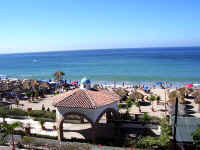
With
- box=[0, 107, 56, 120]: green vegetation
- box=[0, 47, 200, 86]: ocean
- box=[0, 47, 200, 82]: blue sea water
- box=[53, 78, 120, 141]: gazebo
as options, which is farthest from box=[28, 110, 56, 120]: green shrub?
box=[0, 47, 200, 82]: blue sea water

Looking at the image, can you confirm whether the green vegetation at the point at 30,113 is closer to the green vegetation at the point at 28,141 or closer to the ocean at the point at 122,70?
the green vegetation at the point at 28,141

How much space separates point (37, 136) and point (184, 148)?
992 centimetres

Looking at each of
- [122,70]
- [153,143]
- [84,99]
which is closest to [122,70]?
[122,70]

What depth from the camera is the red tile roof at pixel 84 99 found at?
14.4 metres

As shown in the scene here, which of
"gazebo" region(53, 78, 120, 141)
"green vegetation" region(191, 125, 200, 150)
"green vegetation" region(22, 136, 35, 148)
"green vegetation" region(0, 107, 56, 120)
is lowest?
"green vegetation" region(22, 136, 35, 148)

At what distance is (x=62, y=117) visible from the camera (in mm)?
14852

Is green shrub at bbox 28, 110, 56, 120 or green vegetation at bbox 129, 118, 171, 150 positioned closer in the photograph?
green vegetation at bbox 129, 118, 171, 150

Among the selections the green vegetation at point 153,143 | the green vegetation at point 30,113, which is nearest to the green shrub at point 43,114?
the green vegetation at point 30,113

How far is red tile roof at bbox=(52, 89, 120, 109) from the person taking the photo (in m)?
14.4

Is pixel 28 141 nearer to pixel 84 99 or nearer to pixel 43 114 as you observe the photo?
pixel 84 99

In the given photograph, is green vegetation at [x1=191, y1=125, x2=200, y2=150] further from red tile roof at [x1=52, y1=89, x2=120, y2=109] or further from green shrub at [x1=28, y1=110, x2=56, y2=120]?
green shrub at [x1=28, y1=110, x2=56, y2=120]

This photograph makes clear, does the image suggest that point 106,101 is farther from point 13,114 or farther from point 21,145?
point 13,114

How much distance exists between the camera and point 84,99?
1487 centimetres

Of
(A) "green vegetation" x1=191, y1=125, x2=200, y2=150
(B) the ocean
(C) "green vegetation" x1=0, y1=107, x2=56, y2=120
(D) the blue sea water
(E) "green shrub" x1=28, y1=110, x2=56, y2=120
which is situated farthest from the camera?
(D) the blue sea water
